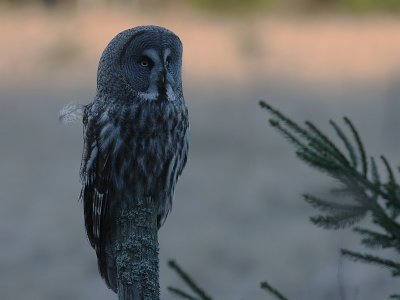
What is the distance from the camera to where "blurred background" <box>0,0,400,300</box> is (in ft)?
27.1

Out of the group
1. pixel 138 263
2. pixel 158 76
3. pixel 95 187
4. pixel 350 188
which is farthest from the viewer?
pixel 95 187

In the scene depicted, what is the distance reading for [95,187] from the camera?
391 centimetres

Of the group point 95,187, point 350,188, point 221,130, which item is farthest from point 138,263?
point 221,130

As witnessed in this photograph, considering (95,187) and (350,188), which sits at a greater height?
(95,187)

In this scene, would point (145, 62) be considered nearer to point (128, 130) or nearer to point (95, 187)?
point (128, 130)

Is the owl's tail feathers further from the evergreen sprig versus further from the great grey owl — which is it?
the evergreen sprig

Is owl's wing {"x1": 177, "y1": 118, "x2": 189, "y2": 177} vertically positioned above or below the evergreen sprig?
above

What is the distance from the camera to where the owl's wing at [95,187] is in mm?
3840

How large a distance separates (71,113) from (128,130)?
195 millimetres

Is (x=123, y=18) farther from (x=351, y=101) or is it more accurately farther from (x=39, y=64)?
(x=351, y=101)

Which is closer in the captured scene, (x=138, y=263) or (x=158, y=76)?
(x=138, y=263)

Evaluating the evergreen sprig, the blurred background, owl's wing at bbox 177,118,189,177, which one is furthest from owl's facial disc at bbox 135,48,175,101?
the evergreen sprig

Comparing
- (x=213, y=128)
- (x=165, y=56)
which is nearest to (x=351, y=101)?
(x=213, y=128)

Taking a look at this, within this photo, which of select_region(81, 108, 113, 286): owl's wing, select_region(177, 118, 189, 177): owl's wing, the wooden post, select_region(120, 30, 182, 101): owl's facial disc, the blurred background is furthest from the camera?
the blurred background
